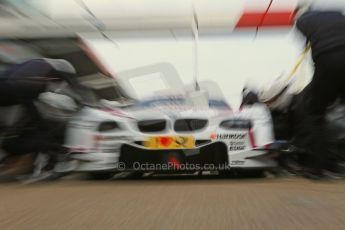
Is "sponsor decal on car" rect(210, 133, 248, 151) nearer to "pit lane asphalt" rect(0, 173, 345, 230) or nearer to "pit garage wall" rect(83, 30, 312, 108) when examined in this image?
"pit lane asphalt" rect(0, 173, 345, 230)

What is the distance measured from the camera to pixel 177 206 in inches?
199

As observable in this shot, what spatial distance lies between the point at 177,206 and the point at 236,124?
2.83m

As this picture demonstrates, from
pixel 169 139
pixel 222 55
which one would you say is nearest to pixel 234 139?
pixel 169 139

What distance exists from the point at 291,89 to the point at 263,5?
1310 mm

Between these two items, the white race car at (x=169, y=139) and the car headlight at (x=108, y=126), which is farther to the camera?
the car headlight at (x=108, y=126)

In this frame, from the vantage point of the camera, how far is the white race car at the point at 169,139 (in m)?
7.50

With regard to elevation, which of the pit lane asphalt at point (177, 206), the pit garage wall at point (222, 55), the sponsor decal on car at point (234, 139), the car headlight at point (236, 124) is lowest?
the pit lane asphalt at point (177, 206)

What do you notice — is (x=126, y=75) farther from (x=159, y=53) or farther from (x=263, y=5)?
(x=263, y=5)

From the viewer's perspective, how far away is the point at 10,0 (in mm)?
8578

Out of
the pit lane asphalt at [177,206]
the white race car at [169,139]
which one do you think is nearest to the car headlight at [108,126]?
the white race car at [169,139]

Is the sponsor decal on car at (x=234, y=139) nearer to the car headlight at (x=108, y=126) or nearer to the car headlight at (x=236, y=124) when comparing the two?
the car headlight at (x=236, y=124)

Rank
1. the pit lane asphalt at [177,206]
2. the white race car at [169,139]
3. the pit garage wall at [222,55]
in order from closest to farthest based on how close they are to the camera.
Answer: the pit lane asphalt at [177,206]
the white race car at [169,139]
the pit garage wall at [222,55]

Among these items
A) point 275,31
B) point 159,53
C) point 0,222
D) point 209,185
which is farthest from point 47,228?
point 275,31

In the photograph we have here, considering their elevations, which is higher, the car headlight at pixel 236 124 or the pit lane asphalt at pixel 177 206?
the car headlight at pixel 236 124
